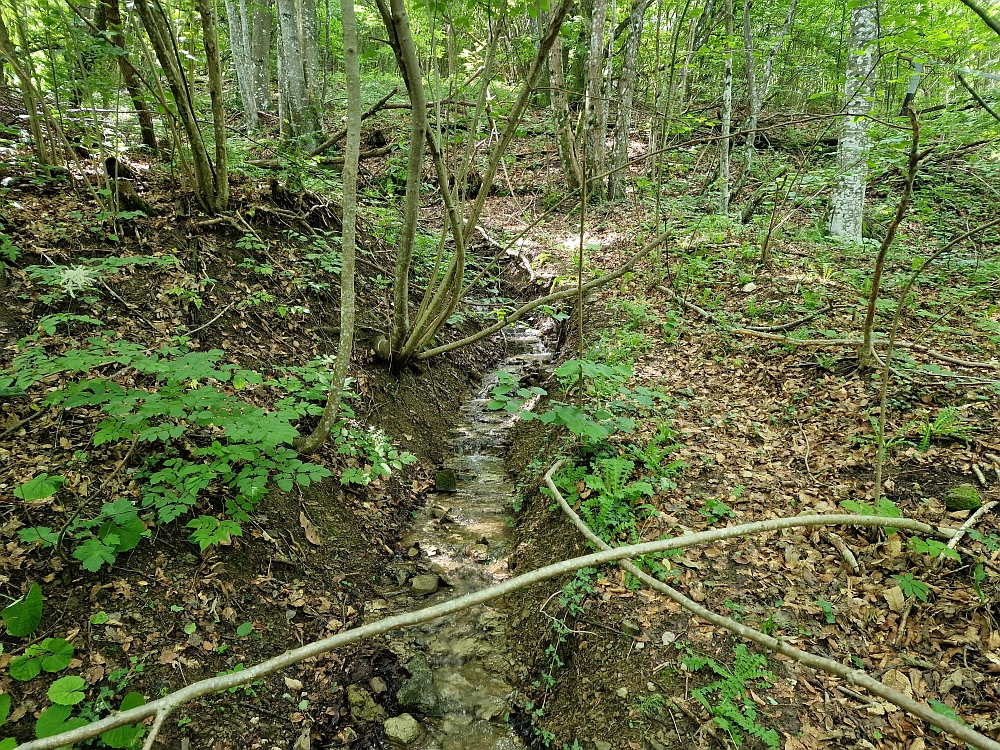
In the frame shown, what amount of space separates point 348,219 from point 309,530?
2495 millimetres

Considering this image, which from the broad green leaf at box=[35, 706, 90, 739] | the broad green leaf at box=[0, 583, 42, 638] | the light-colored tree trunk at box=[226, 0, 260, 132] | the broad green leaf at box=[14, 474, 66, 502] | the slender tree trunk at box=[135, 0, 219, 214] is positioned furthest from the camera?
the light-colored tree trunk at box=[226, 0, 260, 132]

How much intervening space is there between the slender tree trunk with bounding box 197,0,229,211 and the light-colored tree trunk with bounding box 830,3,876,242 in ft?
26.6

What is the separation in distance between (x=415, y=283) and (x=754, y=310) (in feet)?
15.7

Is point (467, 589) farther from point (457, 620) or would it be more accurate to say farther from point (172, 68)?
point (172, 68)

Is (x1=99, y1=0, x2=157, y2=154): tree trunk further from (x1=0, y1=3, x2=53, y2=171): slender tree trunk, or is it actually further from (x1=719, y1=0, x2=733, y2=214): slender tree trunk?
(x1=719, y1=0, x2=733, y2=214): slender tree trunk

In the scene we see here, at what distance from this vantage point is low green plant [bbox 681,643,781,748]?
2561mm

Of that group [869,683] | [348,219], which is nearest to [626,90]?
[348,219]

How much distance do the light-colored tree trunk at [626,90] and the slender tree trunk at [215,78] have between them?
778cm

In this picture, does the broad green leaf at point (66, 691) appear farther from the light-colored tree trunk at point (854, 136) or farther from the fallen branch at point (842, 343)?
the light-colored tree trunk at point (854, 136)

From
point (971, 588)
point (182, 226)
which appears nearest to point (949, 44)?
point (971, 588)

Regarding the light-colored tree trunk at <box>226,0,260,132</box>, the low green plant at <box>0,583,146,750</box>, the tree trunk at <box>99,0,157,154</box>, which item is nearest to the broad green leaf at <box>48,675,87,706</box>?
the low green plant at <box>0,583,146,750</box>

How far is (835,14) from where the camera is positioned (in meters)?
13.7

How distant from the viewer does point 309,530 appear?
402 centimetres

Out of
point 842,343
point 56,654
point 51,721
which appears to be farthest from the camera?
point 842,343
